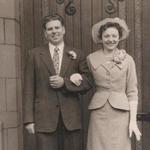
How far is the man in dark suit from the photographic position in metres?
4.18

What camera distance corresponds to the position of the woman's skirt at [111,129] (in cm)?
421

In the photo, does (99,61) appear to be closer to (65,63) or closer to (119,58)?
(119,58)

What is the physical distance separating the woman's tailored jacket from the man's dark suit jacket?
14 centimetres

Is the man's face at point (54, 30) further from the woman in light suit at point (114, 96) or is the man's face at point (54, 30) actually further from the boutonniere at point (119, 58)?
the boutonniere at point (119, 58)

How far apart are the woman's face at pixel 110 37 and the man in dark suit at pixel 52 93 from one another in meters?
0.30

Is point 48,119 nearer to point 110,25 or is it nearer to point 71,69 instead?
point 71,69

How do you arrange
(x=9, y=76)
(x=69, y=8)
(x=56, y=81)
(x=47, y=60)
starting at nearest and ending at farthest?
1. (x=56, y=81)
2. (x=47, y=60)
3. (x=9, y=76)
4. (x=69, y=8)

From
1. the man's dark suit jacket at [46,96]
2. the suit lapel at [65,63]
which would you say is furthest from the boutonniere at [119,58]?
the suit lapel at [65,63]

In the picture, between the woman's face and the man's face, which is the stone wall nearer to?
the man's face

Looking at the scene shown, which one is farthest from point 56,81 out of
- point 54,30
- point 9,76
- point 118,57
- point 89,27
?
point 89,27

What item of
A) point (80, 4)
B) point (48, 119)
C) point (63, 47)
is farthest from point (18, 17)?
point (48, 119)

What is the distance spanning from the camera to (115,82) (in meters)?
4.23

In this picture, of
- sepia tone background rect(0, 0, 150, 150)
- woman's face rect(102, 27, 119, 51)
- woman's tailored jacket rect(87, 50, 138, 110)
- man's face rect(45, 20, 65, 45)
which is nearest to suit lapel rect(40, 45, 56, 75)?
man's face rect(45, 20, 65, 45)

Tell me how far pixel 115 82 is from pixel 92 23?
4.08ft
